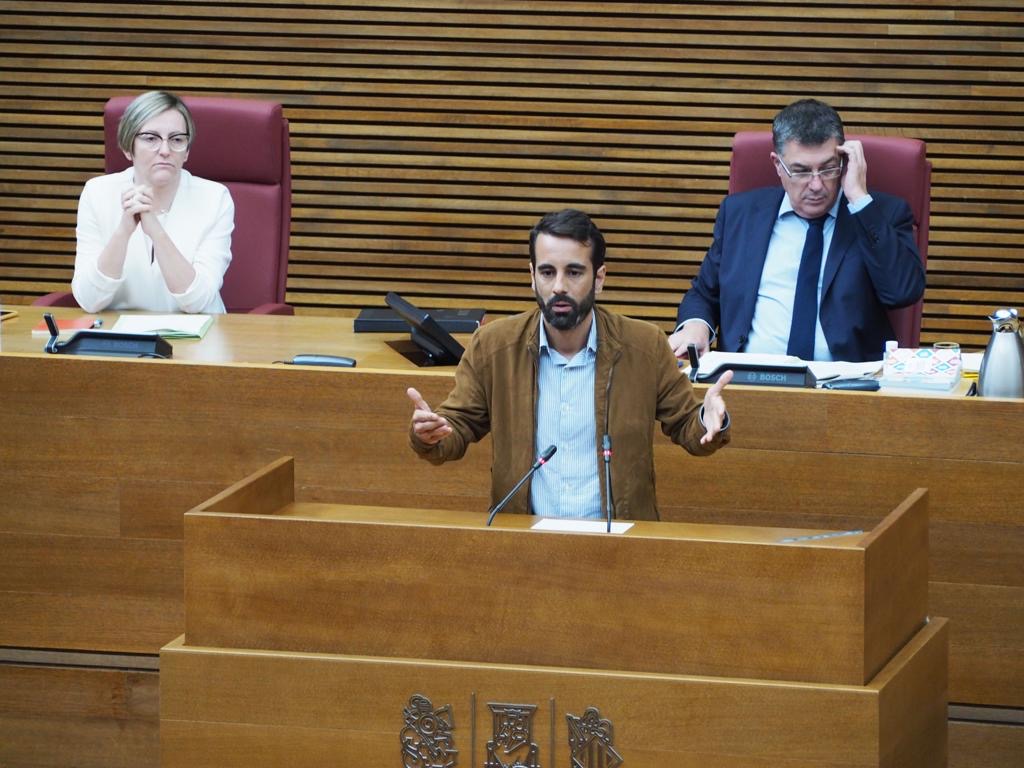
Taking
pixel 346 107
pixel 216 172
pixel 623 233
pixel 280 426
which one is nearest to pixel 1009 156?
pixel 623 233

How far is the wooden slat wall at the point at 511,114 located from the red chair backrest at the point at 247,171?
1325mm

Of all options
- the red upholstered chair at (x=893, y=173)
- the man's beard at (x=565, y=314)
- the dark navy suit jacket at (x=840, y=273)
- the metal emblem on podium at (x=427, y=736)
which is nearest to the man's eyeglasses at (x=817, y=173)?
the dark navy suit jacket at (x=840, y=273)

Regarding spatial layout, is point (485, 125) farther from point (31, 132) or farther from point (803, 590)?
point (803, 590)

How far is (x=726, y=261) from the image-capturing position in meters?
4.26

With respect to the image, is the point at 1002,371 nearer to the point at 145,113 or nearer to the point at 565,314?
the point at 565,314

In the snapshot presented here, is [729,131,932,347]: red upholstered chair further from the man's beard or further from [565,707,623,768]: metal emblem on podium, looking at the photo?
[565,707,623,768]: metal emblem on podium

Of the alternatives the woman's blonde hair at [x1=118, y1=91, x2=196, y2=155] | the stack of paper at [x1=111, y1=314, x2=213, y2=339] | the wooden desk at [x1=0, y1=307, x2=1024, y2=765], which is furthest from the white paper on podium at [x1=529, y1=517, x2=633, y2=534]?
the woman's blonde hair at [x1=118, y1=91, x2=196, y2=155]

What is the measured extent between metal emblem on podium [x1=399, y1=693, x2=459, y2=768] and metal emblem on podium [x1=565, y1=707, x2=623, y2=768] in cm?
18

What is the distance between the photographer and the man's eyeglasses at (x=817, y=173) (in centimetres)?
398

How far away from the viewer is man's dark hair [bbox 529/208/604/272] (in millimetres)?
2920

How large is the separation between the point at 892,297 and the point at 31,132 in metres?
3.59

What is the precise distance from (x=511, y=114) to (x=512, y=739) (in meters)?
3.88

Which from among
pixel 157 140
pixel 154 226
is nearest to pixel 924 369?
pixel 154 226

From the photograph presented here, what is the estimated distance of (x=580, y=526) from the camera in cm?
258
